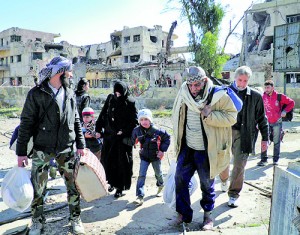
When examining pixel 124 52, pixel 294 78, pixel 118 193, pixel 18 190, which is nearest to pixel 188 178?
pixel 118 193

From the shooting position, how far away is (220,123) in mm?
3414

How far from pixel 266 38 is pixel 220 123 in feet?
102

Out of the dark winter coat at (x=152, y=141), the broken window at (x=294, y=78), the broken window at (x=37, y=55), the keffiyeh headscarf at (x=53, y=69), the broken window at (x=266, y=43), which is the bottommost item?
the dark winter coat at (x=152, y=141)

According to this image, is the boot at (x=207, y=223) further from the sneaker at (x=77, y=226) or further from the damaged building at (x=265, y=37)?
the damaged building at (x=265, y=37)

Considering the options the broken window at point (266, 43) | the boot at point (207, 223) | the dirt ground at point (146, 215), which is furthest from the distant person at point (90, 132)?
the broken window at point (266, 43)

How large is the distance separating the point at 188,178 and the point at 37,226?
1727 mm

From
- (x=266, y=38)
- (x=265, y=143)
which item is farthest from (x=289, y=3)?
(x=265, y=143)

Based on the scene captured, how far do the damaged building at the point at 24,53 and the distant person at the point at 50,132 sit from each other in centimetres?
4493

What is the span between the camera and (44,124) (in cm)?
341

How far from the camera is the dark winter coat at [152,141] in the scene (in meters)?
4.66

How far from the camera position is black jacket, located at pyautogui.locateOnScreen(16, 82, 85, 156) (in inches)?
132

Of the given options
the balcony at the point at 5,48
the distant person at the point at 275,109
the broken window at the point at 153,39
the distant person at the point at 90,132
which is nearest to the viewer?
the distant person at the point at 90,132

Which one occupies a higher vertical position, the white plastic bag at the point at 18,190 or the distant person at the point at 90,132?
the distant person at the point at 90,132

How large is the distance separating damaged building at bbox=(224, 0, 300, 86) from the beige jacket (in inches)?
961
